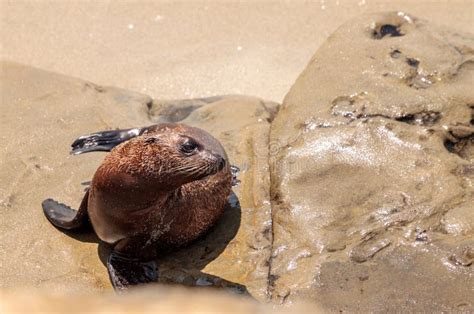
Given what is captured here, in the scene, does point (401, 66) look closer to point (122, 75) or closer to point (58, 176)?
point (58, 176)

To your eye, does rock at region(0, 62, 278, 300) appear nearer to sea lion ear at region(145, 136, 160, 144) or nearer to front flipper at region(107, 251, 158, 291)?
front flipper at region(107, 251, 158, 291)

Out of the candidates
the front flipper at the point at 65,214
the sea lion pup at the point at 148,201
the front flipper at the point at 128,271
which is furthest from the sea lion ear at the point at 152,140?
the front flipper at the point at 128,271

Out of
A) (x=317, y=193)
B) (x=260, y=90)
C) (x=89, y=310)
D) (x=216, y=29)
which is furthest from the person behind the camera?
(x=216, y=29)

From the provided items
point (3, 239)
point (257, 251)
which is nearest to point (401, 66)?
point (257, 251)

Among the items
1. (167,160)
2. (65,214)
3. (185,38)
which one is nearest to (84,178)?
(65,214)

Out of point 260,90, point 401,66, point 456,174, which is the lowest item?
point 260,90

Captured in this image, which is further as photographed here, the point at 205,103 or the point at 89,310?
the point at 205,103

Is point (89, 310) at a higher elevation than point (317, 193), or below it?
higher
